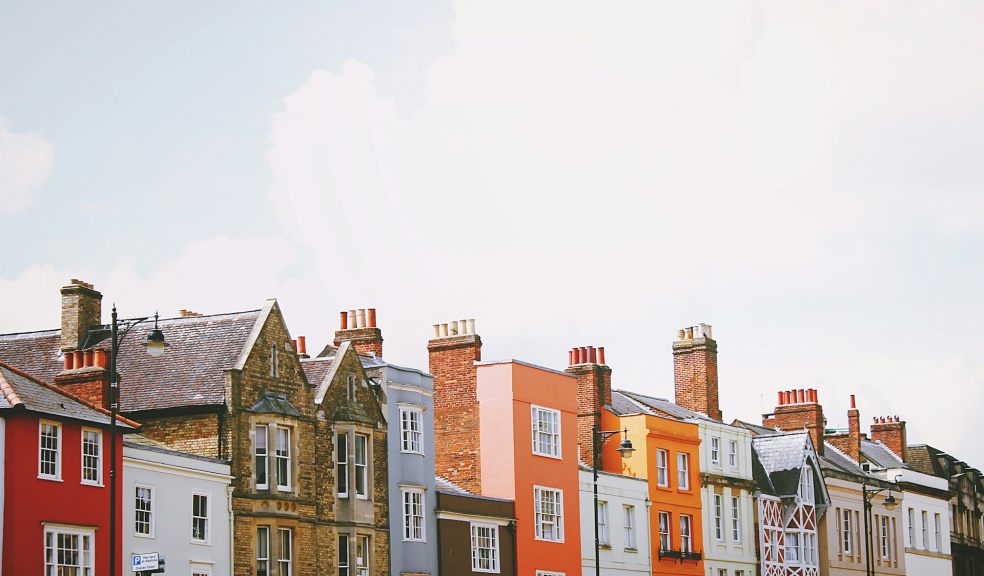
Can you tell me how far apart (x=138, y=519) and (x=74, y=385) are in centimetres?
561

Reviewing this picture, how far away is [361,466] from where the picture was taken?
55594 millimetres

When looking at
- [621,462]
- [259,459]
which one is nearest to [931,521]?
[621,462]

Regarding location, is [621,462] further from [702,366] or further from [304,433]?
[304,433]

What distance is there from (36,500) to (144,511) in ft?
14.8

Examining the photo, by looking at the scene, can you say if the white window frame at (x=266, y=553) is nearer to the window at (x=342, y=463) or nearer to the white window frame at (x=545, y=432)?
the window at (x=342, y=463)

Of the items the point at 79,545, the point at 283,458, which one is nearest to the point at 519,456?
the point at 283,458

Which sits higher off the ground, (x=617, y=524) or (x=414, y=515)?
(x=414, y=515)

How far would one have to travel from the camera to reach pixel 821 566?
8262 cm

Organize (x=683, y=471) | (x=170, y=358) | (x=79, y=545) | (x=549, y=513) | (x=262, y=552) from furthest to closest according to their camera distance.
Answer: (x=683, y=471) < (x=549, y=513) < (x=170, y=358) < (x=262, y=552) < (x=79, y=545)

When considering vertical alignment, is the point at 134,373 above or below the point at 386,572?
above

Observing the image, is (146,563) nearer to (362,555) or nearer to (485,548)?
(362,555)

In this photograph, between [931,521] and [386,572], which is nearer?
[386,572]

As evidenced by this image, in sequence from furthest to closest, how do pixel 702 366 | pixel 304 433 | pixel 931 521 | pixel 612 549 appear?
pixel 931 521 → pixel 702 366 → pixel 612 549 → pixel 304 433

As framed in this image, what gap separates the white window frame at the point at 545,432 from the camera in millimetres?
64188
